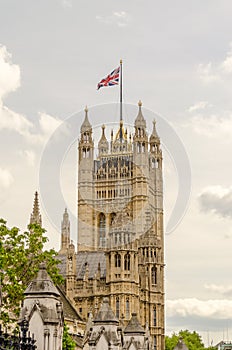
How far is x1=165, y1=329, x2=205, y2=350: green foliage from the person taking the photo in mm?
113000

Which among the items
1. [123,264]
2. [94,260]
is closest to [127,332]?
[123,264]

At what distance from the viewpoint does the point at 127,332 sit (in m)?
31.3

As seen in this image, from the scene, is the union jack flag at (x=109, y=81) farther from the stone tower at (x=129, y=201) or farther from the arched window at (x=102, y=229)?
the arched window at (x=102, y=229)

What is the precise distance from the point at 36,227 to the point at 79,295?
4248cm

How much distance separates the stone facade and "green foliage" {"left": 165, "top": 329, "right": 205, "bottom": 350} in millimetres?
16349

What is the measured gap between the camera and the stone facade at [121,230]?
3073 inches

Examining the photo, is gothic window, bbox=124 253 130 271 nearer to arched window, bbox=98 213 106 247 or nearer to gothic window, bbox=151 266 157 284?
gothic window, bbox=151 266 157 284

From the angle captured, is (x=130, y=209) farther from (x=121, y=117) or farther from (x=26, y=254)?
(x=26, y=254)

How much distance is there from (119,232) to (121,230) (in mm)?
325

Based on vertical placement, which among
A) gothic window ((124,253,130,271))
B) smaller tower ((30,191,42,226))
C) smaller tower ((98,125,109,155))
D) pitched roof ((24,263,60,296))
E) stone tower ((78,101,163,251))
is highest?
smaller tower ((98,125,109,155))

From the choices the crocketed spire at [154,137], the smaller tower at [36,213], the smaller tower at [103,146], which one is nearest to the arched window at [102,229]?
the smaller tower at [103,146]

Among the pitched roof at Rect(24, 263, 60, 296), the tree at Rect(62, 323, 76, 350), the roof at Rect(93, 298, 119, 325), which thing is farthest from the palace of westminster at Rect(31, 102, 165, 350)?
the pitched roof at Rect(24, 263, 60, 296)

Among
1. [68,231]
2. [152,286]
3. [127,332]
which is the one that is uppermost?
[68,231]

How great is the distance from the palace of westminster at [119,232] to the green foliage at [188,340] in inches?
652
